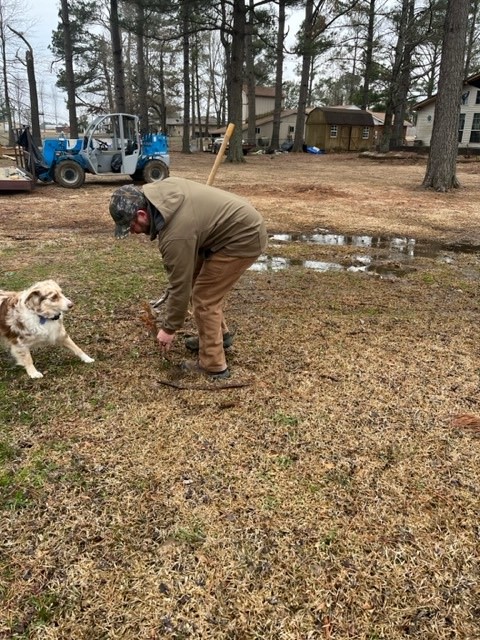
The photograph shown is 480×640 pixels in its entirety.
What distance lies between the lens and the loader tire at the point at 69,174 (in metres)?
12.7

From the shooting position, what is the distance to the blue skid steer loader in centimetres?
1279

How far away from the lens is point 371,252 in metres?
6.86

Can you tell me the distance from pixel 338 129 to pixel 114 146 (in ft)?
92.8

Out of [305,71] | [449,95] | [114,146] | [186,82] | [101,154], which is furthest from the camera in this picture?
[305,71]

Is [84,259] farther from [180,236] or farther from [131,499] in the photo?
Result: [131,499]

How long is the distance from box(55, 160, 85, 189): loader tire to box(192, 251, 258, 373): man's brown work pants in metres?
11.0

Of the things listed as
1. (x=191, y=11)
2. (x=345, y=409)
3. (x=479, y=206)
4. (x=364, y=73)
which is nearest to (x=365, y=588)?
(x=345, y=409)

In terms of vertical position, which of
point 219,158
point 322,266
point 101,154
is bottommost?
point 322,266

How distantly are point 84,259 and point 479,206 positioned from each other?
353 inches

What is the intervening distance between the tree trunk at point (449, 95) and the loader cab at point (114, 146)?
831cm

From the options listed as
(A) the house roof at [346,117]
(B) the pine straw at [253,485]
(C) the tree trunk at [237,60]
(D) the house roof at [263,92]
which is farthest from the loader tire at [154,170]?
(D) the house roof at [263,92]

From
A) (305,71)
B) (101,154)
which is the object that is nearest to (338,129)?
(305,71)

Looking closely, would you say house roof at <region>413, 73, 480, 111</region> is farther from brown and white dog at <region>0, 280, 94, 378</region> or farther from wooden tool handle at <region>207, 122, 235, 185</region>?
brown and white dog at <region>0, 280, 94, 378</region>

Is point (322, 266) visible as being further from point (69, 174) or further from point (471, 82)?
point (471, 82)
